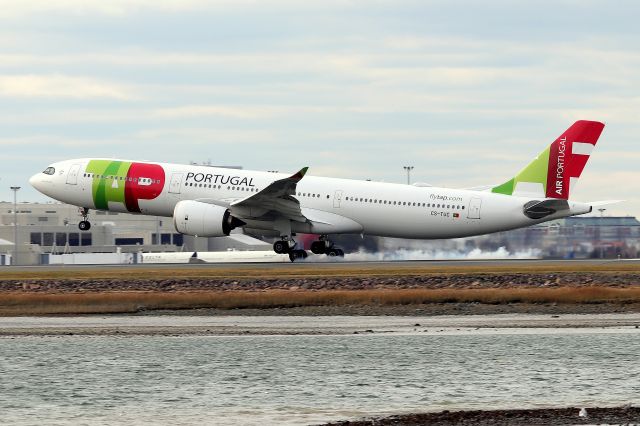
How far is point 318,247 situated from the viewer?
74.4m

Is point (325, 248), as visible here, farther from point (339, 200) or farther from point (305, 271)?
point (305, 271)

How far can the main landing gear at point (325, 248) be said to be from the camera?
74188mm

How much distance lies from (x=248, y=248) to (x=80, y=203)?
62.1m

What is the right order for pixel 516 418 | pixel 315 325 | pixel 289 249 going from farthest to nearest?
pixel 289 249 → pixel 315 325 → pixel 516 418

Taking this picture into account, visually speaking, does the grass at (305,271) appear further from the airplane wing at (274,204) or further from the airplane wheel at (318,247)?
the airplane wheel at (318,247)

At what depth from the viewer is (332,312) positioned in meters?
50.5

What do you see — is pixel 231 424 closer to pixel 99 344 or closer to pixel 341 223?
pixel 99 344

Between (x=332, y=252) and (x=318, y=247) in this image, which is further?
(x=332, y=252)

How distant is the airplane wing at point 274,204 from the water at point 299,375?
26665mm

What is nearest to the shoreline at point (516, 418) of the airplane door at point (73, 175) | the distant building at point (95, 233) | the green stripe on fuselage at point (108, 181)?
the green stripe on fuselage at point (108, 181)

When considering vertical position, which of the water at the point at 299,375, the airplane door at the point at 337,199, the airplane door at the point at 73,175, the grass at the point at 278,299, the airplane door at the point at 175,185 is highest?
the airplane door at the point at 73,175

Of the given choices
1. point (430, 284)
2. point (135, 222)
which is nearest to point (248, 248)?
→ point (135, 222)

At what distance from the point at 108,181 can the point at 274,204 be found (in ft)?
34.9

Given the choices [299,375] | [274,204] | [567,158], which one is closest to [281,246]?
[274,204]
